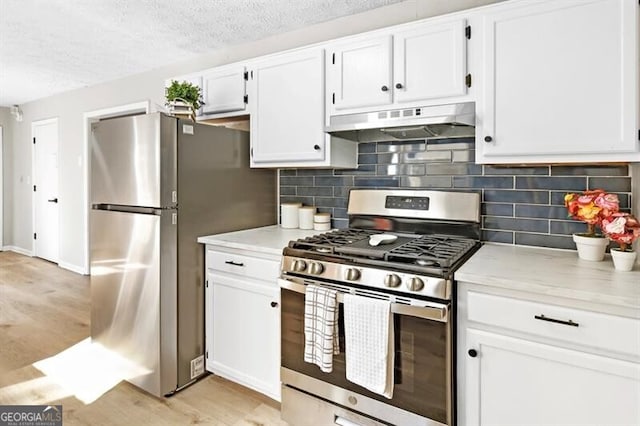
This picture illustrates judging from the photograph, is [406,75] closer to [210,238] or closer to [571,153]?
[571,153]

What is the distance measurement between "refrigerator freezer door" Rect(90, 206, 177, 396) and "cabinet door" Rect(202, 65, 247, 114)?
93 centimetres

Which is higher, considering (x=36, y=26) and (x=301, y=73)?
(x=36, y=26)

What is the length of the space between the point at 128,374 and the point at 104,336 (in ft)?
1.18

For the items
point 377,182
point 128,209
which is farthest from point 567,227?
point 128,209

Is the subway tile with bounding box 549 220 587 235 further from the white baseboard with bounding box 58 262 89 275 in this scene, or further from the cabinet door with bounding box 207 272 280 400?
the white baseboard with bounding box 58 262 89 275

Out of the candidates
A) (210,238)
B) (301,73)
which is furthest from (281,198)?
(301,73)

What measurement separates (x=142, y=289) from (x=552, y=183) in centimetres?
233

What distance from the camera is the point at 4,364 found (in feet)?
8.25

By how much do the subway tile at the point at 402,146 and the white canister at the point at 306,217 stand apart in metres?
0.62

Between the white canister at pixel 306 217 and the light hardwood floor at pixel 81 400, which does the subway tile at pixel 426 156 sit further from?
the light hardwood floor at pixel 81 400

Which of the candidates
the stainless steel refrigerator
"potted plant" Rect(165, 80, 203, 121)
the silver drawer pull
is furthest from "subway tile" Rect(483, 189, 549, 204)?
"potted plant" Rect(165, 80, 203, 121)

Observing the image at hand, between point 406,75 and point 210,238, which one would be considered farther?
point 210,238

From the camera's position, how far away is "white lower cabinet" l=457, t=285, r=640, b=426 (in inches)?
47.8

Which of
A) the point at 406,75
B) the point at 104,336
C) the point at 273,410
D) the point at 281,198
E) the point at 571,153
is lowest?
the point at 273,410
